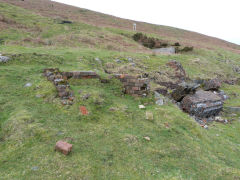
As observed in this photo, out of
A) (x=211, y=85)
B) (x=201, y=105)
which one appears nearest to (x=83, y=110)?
(x=201, y=105)

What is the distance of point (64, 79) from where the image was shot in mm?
8398

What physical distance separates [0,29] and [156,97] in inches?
868

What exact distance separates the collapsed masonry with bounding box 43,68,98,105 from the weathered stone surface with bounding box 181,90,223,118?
18.7 feet

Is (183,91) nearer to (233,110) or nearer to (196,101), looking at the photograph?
(196,101)

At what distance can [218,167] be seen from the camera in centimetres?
513

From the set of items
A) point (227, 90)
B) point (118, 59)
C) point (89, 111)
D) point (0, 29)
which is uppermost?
point (0, 29)

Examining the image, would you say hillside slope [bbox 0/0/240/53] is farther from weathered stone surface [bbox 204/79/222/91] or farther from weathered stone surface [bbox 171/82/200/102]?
weathered stone surface [bbox 171/82/200/102]

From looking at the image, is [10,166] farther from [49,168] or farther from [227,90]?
[227,90]

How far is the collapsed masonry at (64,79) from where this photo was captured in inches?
288

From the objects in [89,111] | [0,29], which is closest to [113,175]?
[89,111]

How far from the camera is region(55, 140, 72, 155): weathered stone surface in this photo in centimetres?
449

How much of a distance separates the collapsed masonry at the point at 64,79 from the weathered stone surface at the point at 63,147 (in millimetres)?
2548

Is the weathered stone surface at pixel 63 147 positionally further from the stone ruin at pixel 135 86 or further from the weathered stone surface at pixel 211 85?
the weathered stone surface at pixel 211 85

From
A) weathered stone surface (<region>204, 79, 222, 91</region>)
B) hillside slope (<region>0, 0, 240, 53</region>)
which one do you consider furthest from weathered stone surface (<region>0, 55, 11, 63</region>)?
hillside slope (<region>0, 0, 240, 53</region>)
